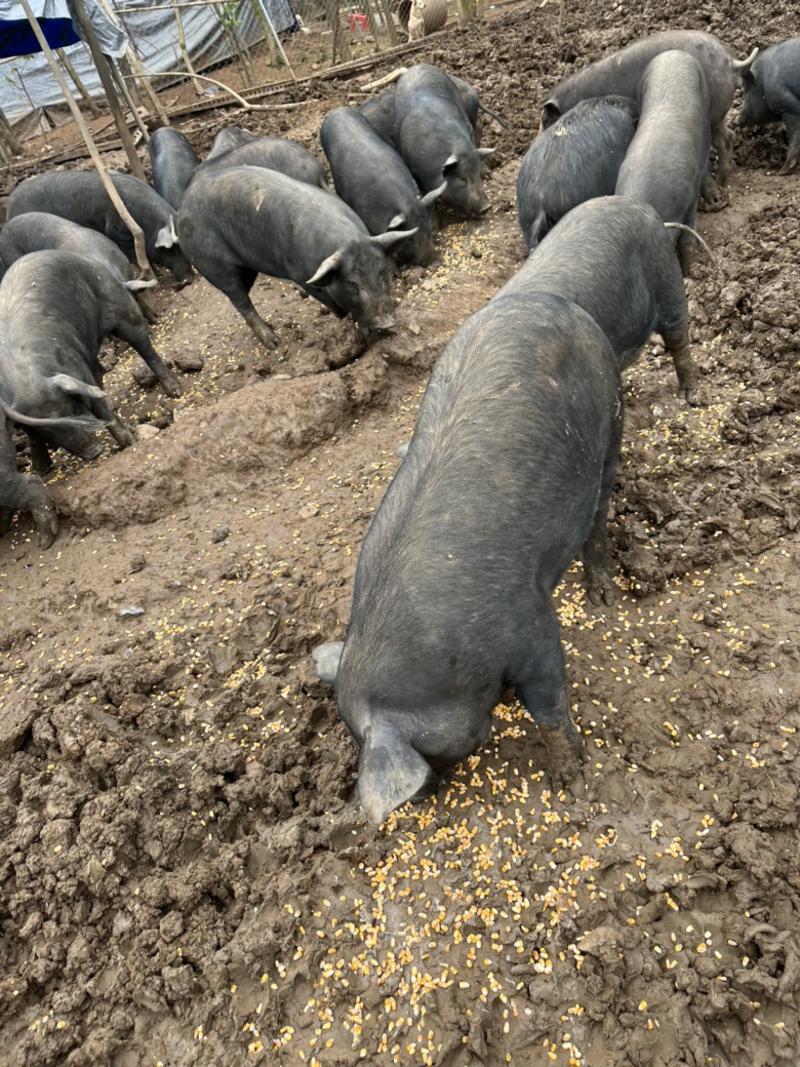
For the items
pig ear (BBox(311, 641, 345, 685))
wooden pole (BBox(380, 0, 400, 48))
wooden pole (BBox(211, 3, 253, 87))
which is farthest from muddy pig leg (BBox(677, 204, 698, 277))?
wooden pole (BBox(211, 3, 253, 87))

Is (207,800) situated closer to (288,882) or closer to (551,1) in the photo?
(288,882)

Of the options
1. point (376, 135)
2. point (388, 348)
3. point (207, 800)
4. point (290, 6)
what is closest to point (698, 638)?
point (207, 800)

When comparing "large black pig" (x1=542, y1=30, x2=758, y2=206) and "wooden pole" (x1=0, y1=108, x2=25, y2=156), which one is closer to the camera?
"large black pig" (x1=542, y1=30, x2=758, y2=206)

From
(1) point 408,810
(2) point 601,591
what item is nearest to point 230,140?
(2) point 601,591

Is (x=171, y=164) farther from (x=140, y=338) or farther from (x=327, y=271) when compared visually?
(x=327, y=271)

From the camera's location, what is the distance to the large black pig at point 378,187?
7.30 metres

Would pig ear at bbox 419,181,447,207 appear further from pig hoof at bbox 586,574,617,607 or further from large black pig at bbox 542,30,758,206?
pig hoof at bbox 586,574,617,607

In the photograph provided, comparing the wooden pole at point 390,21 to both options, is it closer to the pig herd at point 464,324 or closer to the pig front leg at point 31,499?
the pig herd at point 464,324

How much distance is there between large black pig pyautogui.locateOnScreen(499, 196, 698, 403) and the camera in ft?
10.7

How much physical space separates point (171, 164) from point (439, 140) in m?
4.37

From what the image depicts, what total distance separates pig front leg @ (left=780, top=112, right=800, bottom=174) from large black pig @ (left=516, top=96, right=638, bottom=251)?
62.4 inches

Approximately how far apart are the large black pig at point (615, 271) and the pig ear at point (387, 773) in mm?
1891

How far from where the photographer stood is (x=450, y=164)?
24.7ft

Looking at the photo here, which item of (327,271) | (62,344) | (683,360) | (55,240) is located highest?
(55,240)
